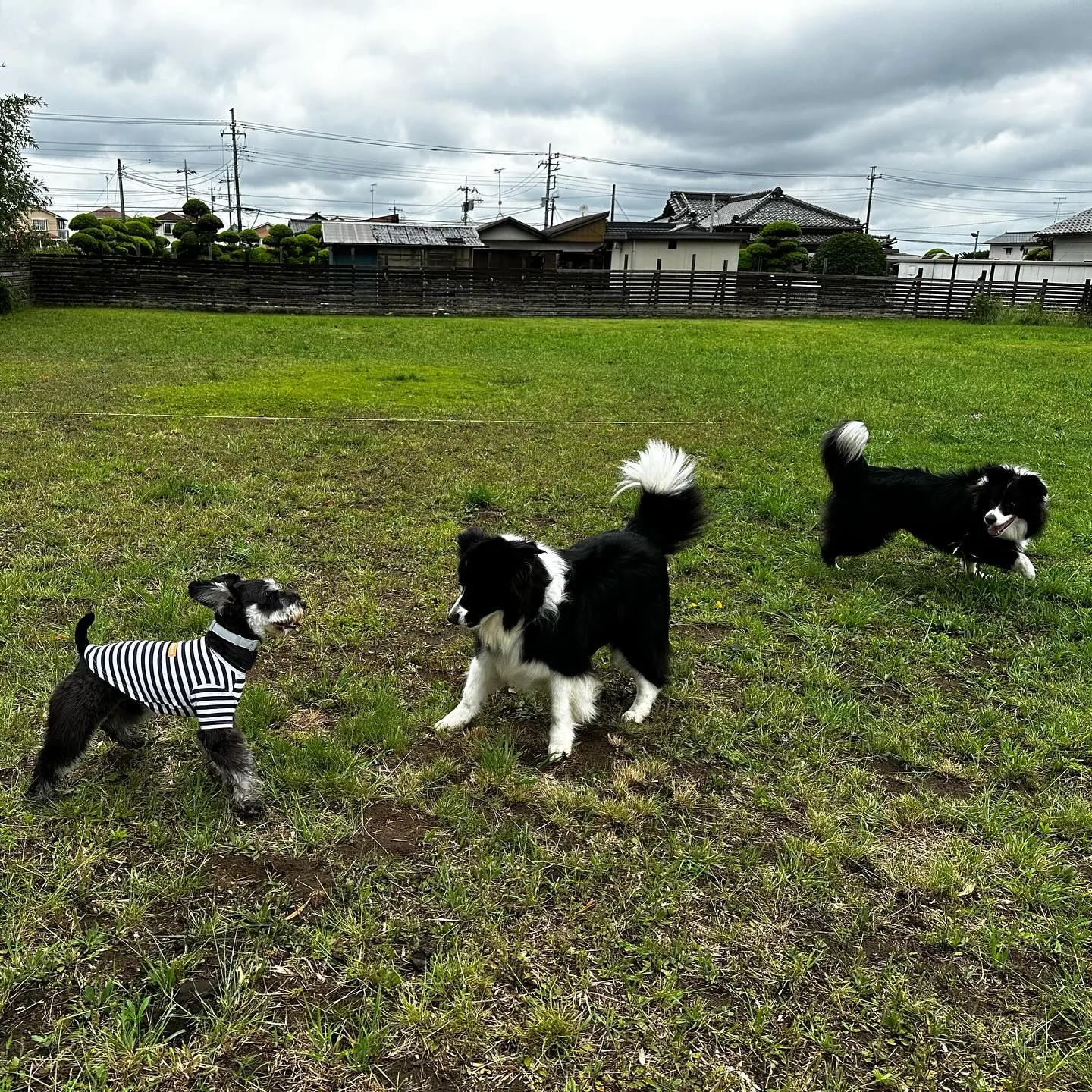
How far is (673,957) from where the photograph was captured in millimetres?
2074

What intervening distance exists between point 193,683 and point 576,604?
4.66 feet

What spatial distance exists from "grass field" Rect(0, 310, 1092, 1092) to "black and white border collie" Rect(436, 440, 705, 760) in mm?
192

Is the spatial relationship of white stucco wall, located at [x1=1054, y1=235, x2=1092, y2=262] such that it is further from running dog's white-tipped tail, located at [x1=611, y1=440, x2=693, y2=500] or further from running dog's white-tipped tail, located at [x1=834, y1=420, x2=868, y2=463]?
running dog's white-tipped tail, located at [x1=611, y1=440, x2=693, y2=500]

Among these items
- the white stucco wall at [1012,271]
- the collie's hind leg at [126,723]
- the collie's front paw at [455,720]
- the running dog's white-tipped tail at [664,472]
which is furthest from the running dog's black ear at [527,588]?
the white stucco wall at [1012,271]

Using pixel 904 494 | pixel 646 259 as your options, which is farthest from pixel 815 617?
pixel 646 259

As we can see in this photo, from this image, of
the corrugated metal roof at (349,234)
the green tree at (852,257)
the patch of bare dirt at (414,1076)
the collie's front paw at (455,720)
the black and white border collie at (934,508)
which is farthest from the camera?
the corrugated metal roof at (349,234)

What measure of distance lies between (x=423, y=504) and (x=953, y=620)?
3.71m

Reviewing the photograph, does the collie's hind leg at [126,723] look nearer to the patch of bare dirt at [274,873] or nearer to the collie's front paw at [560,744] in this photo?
the patch of bare dirt at [274,873]

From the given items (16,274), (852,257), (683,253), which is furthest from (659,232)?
(16,274)

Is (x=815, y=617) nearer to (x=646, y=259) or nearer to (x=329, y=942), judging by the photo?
(x=329, y=942)

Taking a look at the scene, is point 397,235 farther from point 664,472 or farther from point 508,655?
point 508,655

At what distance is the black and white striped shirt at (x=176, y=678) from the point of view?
8.04ft

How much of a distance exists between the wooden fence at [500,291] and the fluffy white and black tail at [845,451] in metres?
22.6

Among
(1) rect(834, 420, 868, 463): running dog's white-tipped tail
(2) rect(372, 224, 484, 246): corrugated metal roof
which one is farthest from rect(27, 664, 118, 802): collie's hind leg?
(2) rect(372, 224, 484, 246): corrugated metal roof
